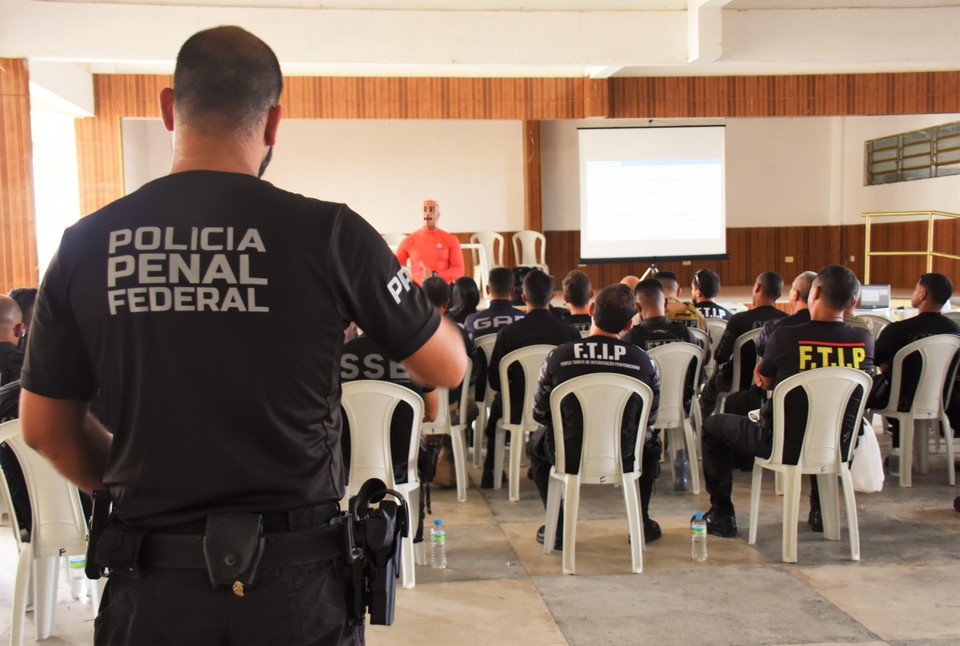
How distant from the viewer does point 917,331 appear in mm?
4996

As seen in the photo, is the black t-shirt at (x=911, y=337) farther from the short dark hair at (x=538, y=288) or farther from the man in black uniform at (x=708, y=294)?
the short dark hair at (x=538, y=288)

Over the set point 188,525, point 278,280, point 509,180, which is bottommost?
point 188,525

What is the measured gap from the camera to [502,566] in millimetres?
3826

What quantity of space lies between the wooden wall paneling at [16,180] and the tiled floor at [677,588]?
4.08m

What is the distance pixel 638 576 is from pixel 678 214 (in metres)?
8.98

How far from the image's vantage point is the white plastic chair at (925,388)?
4.88 m

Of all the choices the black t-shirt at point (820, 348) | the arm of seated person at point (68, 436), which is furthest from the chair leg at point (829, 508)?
the arm of seated person at point (68, 436)

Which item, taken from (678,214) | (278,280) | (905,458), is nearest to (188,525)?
(278,280)

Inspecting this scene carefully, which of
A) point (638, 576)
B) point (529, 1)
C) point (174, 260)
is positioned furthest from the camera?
point (529, 1)

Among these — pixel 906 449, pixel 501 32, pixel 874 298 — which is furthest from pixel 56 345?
pixel 874 298

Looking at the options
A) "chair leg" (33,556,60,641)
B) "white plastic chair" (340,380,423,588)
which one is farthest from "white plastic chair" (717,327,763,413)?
"chair leg" (33,556,60,641)

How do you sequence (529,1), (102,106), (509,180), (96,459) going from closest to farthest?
1. (96,459)
2. (529,1)
3. (102,106)
4. (509,180)

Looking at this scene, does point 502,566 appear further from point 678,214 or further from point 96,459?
point 678,214

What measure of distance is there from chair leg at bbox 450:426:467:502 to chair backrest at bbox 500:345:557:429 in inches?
11.4
